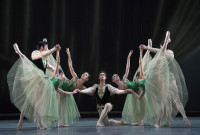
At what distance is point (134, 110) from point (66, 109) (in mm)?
991

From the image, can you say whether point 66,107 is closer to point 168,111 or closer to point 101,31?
point 168,111

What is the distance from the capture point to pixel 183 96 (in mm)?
5008

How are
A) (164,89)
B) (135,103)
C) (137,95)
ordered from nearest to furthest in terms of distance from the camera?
(164,89) < (137,95) < (135,103)

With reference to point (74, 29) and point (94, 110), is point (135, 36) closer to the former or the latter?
point (74, 29)

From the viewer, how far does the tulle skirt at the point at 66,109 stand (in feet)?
17.9

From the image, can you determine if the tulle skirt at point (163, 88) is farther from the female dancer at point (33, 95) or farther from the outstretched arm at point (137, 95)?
the female dancer at point (33, 95)

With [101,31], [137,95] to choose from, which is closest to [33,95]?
[137,95]

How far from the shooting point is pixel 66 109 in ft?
18.0

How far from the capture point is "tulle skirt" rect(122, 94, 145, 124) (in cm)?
551

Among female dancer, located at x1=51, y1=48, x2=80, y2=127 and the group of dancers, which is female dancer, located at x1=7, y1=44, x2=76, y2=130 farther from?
female dancer, located at x1=51, y1=48, x2=80, y2=127

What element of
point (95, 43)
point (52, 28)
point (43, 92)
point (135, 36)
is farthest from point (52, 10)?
point (43, 92)

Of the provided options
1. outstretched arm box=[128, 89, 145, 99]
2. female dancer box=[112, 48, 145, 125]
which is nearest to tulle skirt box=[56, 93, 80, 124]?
female dancer box=[112, 48, 145, 125]

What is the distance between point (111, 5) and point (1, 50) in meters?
2.44

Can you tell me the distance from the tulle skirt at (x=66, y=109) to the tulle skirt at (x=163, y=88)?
1150mm
